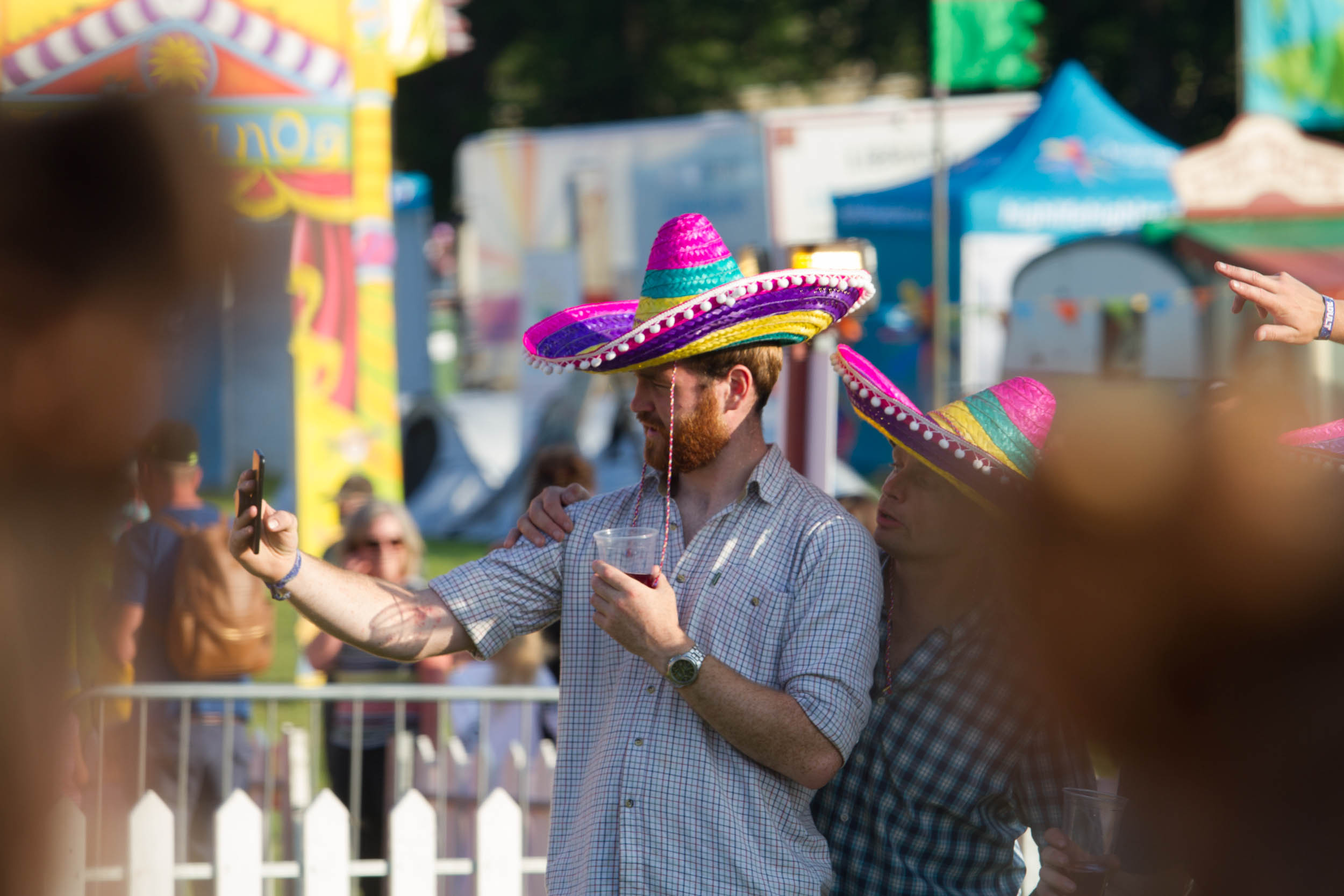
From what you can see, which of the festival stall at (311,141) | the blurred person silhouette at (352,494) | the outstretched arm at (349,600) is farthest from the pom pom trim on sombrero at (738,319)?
the festival stall at (311,141)

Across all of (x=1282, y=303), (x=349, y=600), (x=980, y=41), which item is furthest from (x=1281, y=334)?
(x=980, y=41)

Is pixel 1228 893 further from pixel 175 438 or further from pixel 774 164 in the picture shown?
pixel 774 164

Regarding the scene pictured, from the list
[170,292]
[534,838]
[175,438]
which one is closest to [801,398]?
[534,838]

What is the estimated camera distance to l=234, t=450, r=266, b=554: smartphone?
7.14 ft

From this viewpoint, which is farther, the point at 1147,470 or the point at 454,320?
the point at 454,320

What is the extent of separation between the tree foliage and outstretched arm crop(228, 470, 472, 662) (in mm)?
19586

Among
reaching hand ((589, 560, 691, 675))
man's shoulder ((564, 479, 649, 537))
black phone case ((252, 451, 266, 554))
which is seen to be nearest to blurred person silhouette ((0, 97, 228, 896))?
black phone case ((252, 451, 266, 554))

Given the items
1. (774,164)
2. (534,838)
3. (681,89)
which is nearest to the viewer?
(534,838)

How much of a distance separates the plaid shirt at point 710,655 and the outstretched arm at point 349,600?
0.16 feet

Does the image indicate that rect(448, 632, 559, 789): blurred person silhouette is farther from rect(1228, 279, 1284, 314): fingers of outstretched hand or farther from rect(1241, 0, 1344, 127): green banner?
rect(1241, 0, 1344, 127): green banner

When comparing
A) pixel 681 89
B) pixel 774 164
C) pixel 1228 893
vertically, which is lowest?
pixel 1228 893

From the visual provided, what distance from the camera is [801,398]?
15.8 feet

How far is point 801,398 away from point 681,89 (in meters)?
19.3

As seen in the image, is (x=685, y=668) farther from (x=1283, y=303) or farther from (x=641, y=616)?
(x=1283, y=303)
